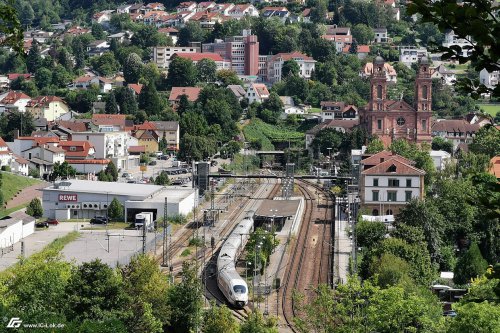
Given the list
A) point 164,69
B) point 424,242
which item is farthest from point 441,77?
point 424,242

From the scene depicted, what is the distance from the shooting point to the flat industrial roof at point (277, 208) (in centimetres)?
3283

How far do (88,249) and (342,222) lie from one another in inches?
370

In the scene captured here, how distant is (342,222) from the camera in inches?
1305

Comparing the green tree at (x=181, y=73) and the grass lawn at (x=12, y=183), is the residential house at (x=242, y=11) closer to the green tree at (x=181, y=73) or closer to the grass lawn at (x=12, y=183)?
the green tree at (x=181, y=73)

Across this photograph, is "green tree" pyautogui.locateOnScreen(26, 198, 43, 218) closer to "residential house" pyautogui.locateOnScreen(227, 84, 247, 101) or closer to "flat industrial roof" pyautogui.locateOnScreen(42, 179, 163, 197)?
"flat industrial roof" pyautogui.locateOnScreen(42, 179, 163, 197)

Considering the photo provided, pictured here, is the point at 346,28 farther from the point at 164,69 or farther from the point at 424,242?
the point at 424,242

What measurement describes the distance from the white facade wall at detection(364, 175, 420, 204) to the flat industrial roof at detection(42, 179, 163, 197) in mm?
6835

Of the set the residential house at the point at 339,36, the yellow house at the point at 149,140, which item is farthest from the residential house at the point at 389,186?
the residential house at the point at 339,36

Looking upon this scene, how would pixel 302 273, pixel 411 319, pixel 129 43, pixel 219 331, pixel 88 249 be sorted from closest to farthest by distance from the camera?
pixel 411 319, pixel 219 331, pixel 302 273, pixel 88 249, pixel 129 43

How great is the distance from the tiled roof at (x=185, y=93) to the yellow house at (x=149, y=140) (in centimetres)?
732

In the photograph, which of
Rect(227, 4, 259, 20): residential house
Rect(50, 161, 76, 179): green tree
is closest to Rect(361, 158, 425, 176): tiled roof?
Rect(50, 161, 76, 179): green tree

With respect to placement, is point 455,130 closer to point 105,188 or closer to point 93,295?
point 105,188

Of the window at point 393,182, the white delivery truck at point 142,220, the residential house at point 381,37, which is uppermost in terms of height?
the residential house at point 381,37

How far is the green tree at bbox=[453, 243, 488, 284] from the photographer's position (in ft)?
76.4
